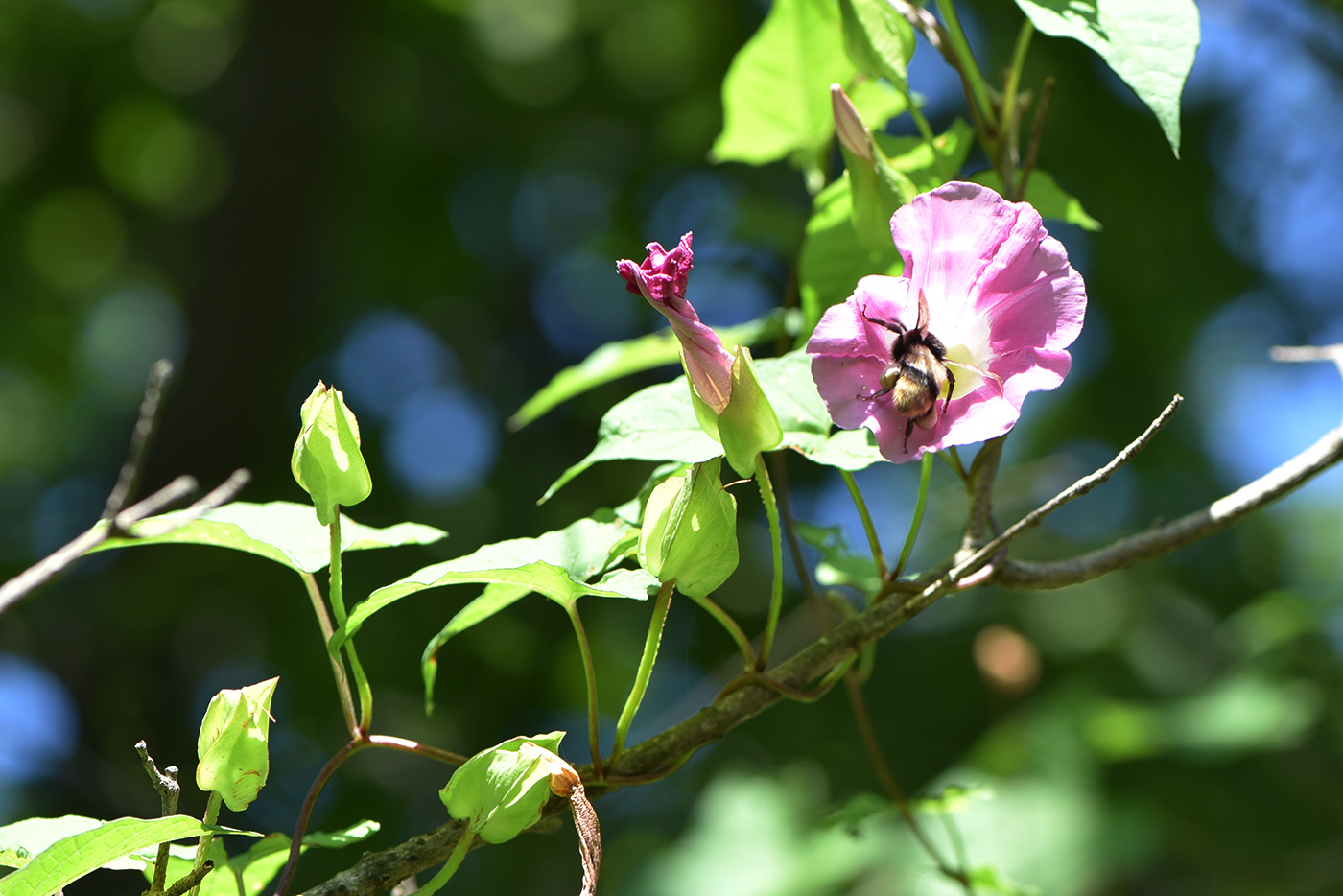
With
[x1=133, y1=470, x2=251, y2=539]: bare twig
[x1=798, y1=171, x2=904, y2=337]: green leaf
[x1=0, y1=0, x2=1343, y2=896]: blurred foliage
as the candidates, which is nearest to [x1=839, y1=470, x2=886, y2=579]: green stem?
[x1=798, y1=171, x2=904, y2=337]: green leaf

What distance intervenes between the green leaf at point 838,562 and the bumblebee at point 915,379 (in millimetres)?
156

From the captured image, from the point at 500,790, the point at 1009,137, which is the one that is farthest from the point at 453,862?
the point at 1009,137

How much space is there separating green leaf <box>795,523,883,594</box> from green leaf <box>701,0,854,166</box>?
29 cm

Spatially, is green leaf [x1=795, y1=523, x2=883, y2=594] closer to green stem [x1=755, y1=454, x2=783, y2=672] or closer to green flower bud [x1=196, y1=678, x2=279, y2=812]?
green stem [x1=755, y1=454, x2=783, y2=672]

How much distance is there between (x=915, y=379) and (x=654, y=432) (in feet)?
0.43

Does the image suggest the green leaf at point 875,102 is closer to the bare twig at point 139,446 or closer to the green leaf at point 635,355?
the green leaf at point 635,355

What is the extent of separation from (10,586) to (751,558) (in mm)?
2082

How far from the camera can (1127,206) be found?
2.28 m

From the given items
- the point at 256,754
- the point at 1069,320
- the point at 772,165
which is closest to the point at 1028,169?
the point at 1069,320

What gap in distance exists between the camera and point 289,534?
509 mm

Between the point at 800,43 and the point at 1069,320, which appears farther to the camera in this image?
the point at 800,43

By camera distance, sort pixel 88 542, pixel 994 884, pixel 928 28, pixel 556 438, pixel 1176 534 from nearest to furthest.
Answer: pixel 88 542 < pixel 1176 534 < pixel 928 28 < pixel 994 884 < pixel 556 438

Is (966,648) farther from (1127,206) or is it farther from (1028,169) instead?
(1028,169)

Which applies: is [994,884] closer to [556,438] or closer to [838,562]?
[838,562]
